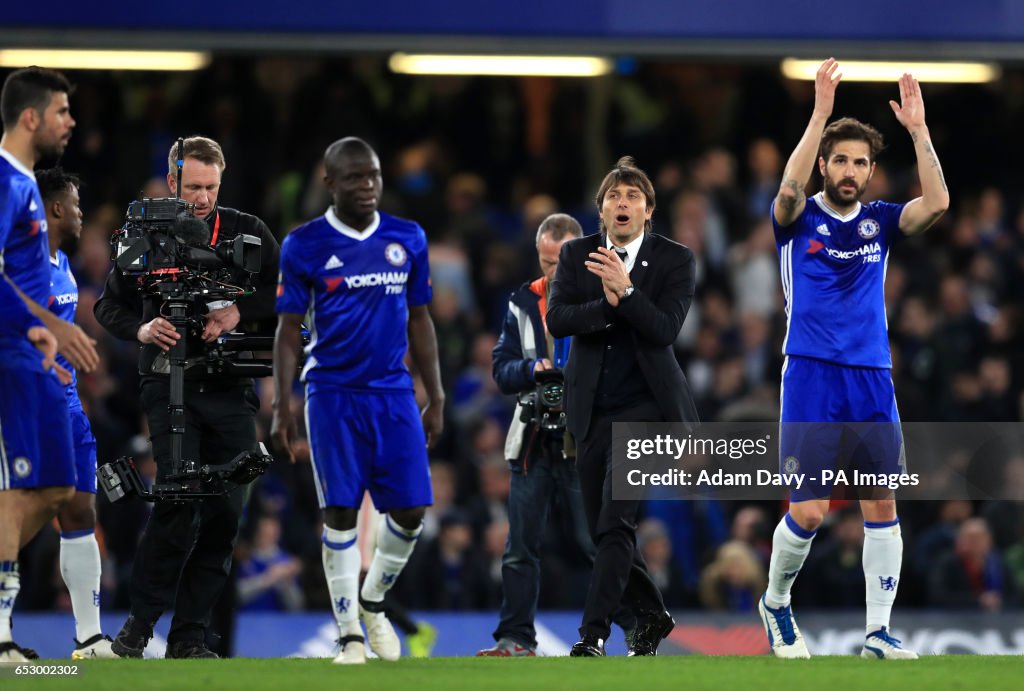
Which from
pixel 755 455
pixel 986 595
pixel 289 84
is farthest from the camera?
pixel 289 84

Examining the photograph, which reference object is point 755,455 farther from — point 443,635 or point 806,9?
point 806,9

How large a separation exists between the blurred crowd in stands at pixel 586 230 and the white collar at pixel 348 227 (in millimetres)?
5054

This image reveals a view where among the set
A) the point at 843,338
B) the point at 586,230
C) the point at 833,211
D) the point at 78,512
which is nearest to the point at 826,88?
the point at 833,211

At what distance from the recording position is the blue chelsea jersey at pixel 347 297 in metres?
8.33

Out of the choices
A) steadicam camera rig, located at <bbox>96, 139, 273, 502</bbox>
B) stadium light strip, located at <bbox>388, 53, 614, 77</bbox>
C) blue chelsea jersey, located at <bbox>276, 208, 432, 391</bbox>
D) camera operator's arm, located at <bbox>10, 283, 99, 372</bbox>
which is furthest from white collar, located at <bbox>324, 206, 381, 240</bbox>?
stadium light strip, located at <bbox>388, 53, 614, 77</bbox>

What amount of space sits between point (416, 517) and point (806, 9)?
8.47 m

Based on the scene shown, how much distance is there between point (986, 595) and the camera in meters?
14.3

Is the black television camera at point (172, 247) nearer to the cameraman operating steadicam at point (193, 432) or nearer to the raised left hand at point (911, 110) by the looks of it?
the cameraman operating steadicam at point (193, 432)

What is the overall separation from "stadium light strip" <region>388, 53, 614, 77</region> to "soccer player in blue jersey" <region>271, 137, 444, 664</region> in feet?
24.9

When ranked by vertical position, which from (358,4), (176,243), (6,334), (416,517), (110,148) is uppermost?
(358,4)

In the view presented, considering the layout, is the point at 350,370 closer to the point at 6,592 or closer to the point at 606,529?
the point at 606,529

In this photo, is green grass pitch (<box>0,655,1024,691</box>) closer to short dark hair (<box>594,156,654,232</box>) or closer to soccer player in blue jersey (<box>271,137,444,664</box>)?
soccer player in blue jersey (<box>271,137,444,664</box>)

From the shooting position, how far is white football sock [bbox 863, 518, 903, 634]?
8695 millimetres

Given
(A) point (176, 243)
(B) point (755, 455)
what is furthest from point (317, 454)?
(B) point (755, 455)
